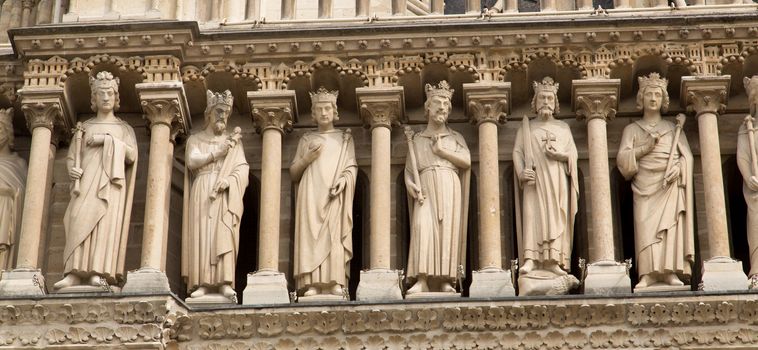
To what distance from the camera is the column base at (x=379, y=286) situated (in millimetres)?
20188

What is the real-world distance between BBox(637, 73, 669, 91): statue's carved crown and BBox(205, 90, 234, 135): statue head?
13.1ft

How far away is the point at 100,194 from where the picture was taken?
813 inches

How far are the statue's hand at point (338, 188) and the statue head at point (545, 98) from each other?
6.64ft

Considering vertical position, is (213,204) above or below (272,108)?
below

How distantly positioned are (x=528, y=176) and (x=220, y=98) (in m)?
3.12

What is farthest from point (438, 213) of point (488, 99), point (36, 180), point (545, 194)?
point (36, 180)

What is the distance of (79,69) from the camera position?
21.5 meters

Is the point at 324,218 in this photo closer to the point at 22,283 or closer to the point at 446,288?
the point at 446,288

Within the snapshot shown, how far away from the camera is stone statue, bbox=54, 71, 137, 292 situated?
20391mm

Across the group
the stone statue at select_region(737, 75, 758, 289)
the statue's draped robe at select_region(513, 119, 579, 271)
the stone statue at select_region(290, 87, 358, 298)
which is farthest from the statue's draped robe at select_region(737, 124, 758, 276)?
the stone statue at select_region(290, 87, 358, 298)

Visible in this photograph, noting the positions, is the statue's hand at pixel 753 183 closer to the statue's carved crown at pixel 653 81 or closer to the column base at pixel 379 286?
the statue's carved crown at pixel 653 81

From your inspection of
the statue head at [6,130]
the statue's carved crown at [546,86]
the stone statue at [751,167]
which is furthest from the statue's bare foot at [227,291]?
the stone statue at [751,167]

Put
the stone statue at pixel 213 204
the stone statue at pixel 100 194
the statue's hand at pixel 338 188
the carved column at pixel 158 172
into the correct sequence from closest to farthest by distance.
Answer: the carved column at pixel 158 172 → the stone statue at pixel 100 194 → the stone statue at pixel 213 204 → the statue's hand at pixel 338 188

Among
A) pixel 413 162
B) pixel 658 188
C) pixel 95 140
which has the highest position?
pixel 95 140
